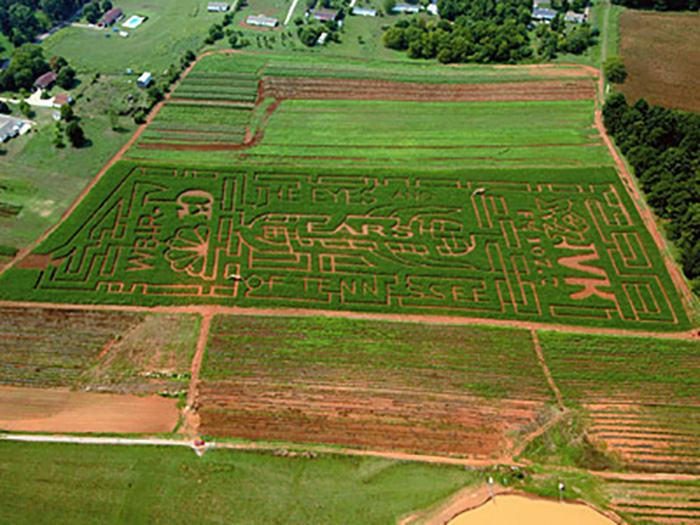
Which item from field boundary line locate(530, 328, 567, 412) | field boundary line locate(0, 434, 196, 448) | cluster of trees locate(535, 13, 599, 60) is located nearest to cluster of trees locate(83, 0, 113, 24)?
field boundary line locate(0, 434, 196, 448)

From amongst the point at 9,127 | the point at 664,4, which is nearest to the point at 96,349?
the point at 9,127

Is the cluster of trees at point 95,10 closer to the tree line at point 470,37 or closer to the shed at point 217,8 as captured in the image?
the shed at point 217,8

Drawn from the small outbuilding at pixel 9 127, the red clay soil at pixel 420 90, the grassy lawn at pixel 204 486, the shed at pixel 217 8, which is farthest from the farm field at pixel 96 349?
the shed at pixel 217 8

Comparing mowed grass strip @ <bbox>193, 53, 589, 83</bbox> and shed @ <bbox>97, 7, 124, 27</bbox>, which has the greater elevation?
shed @ <bbox>97, 7, 124, 27</bbox>

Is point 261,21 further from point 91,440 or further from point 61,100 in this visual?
point 91,440

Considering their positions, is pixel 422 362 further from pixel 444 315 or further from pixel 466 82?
pixel 466 82

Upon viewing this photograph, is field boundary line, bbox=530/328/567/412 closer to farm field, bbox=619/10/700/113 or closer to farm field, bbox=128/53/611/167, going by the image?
farm field, bbox=128/53/611/167

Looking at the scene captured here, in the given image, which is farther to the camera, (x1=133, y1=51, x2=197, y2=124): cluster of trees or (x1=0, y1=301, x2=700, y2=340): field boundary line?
(x1=133, y1=51, x2=197, y2=124): cluster of trees

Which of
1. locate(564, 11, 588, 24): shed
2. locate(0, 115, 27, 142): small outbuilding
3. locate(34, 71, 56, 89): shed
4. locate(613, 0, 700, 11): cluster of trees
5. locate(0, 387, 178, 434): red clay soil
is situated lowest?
locate(0, 387, 178, 434): red clay soil
